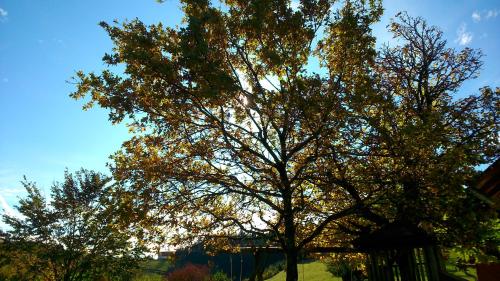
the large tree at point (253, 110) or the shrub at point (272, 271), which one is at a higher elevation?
the large tree at point (253, 110)

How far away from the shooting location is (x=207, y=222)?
43.6ft

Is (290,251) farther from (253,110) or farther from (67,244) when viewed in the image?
(67,244)

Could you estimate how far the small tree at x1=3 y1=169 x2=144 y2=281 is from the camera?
Result: 20.9 metres

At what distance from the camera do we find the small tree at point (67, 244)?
2086 centimetres

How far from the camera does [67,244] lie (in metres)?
21.2

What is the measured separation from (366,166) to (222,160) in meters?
4.90

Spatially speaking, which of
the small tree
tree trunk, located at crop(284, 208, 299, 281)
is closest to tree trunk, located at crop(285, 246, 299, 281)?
tree trunk, located at crop(284, 208, 299, 281)

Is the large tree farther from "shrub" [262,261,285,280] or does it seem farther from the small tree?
"shrub" [262,261,285,280]

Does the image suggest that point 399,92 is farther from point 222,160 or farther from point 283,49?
point 222,160

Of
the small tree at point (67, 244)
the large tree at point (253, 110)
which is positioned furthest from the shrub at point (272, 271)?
the large tree at point (253, 110)

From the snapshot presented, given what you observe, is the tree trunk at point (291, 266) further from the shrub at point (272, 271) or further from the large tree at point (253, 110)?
the shrub at point (272, 271)

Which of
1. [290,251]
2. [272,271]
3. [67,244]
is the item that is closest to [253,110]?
[290,251]

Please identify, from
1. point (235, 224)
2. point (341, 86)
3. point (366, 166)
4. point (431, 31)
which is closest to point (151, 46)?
point (341, 86)

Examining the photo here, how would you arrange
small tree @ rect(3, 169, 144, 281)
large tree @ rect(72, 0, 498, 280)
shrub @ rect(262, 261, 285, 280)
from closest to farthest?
large tree @ rect(72, 0, 498, 280) → small tree @ rect(3, 169, 144, 281) → shrub @ rect(262, 261, 285, 280)
